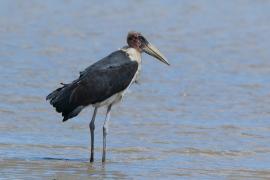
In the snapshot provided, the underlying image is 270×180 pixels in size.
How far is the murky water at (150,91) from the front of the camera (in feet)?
33.0

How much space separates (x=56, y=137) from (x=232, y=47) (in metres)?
7.05

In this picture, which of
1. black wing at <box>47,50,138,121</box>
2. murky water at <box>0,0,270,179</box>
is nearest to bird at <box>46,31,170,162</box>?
black wing at <box>47,50,138,121</box>

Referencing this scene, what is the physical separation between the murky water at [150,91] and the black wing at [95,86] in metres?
0.56

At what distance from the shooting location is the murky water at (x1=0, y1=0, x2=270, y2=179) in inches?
396

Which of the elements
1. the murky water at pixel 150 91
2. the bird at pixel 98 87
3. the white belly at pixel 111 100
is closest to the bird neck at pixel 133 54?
the bird at pixel 98 87

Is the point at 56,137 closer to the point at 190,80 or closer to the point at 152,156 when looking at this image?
the point at 152,156

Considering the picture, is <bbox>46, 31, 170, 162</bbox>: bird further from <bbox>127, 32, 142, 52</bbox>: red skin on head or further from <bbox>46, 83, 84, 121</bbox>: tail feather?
<bbox>127, 32, 142, 52</bbox>: red skin on head

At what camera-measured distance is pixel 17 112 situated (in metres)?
12.5

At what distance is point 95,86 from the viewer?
10.4 meters

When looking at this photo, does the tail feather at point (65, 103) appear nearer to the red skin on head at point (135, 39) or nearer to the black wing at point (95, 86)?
the black wing at point (95, 86)

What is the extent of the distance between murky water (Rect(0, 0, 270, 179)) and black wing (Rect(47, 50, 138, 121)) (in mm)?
557

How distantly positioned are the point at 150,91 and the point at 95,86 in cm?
397

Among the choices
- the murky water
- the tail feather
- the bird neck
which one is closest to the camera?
the murky water

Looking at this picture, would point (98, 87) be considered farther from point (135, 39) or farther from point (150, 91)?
point (150, 91)
